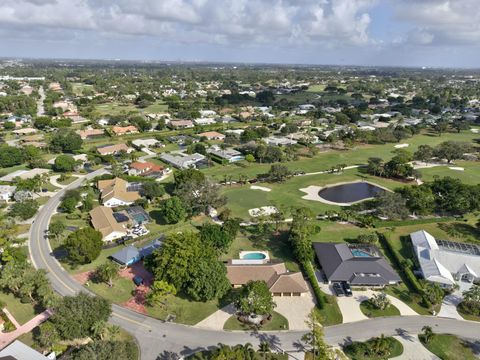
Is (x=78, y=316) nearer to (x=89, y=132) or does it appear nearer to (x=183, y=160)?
(x=183, y=160)

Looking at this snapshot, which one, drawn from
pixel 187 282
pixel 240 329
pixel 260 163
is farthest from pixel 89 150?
pixel 240 329

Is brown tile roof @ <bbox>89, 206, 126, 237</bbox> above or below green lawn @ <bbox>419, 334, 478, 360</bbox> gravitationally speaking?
above

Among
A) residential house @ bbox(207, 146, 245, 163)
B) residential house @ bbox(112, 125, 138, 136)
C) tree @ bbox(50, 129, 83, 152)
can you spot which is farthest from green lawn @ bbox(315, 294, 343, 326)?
residential house @ bbox(112, 125, 138, 136)

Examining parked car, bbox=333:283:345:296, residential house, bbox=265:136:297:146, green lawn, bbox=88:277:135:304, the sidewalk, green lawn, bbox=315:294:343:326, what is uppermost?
residential house, bbox=265:136:297:146

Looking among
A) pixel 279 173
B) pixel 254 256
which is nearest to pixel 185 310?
pixel 254 256

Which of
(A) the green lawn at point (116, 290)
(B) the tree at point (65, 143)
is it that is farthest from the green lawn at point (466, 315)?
(B) the tree at point (65, 143)

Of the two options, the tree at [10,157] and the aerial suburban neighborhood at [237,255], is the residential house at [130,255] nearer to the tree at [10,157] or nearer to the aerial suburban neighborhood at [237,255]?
the aerial suburban neighborhood at [237,255]

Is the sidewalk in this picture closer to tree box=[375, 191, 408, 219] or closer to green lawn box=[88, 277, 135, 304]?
green lawn box=[88, 277, 135, 304]
